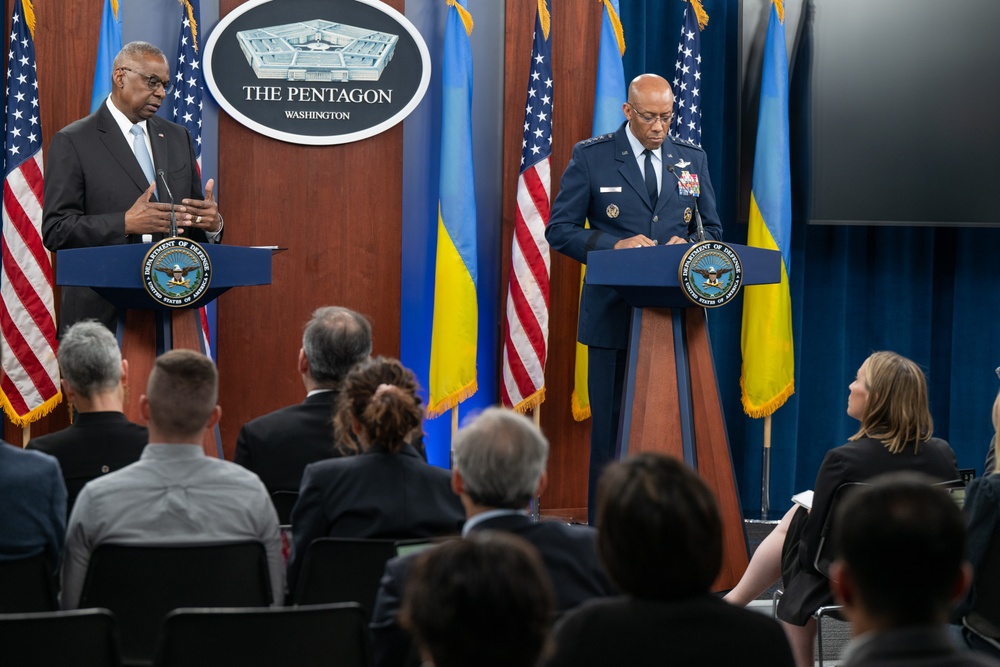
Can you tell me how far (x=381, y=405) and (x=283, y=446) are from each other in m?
0.68

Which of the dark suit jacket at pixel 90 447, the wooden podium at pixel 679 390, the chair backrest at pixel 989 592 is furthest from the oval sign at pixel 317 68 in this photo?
the chair backrest at pixel 989 592

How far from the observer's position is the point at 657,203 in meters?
4.65

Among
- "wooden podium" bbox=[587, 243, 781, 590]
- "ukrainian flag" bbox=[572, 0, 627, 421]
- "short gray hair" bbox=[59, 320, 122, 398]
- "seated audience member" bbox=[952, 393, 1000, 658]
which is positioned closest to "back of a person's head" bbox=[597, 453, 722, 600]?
"seated audience member" bbox=[952, 393, 1000, 658]

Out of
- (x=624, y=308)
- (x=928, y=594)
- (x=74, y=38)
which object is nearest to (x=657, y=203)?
(x=624, y=308)

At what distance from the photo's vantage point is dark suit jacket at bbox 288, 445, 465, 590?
8.17 ft

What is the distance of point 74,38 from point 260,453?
312 cm

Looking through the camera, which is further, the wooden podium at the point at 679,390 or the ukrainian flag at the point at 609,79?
the ukrainian flag at the point at 609,79

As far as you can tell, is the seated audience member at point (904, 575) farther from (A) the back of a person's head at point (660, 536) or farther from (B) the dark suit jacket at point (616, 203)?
(B) the dark suit jacket at point (616, 203)

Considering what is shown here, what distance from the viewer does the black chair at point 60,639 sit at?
6.05 ft

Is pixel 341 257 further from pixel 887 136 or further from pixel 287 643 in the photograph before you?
pixel 287 643

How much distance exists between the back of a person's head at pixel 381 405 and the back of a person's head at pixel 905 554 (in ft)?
4.21

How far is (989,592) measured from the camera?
8.79 feet

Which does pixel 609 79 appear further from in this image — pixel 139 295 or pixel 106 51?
pixel 139 295

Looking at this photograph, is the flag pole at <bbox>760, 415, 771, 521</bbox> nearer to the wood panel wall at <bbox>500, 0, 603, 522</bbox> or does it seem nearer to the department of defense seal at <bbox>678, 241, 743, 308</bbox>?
the wood panel wall at <bbox>500, 0, 603, 522</bbox>
